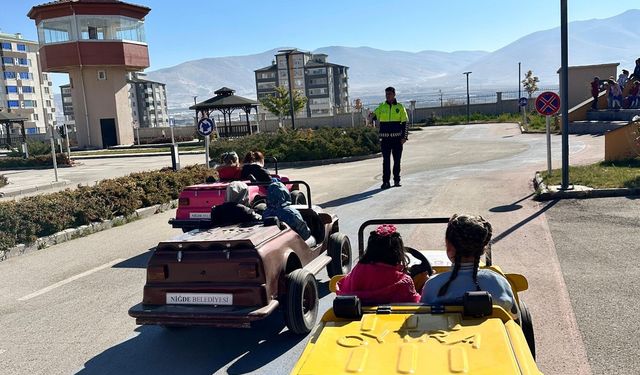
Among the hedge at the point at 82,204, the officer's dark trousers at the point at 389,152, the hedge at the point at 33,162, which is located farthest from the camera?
the hedge at the point at 33,162

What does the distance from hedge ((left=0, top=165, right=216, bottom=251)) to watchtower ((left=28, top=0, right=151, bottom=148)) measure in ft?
110

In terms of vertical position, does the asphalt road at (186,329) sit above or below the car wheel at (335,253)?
below

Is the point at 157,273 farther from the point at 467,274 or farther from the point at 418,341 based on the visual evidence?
the point at 418,341

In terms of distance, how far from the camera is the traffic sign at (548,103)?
12992 mm

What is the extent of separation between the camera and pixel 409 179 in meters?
15.6

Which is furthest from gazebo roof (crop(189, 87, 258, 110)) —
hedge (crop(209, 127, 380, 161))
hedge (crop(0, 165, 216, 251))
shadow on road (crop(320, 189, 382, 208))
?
shadow on road (crop(320, 189, 382, 208))

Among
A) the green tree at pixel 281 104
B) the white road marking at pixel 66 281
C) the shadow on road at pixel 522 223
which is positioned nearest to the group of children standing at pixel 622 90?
the shadow on road at pixel 522 223

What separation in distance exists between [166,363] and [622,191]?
9.52 metres

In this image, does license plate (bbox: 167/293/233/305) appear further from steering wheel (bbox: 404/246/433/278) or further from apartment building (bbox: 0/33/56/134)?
apartment building (bbox: 0/33/56/134)

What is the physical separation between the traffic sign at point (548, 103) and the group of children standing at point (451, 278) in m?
10.5

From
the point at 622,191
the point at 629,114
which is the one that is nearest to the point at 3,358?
the point at 622,191

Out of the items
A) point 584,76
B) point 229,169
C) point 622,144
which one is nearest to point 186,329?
point 229,169

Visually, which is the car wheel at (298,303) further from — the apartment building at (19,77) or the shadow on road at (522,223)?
the apartment building at (19,77)

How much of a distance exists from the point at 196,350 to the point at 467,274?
2873 mm
